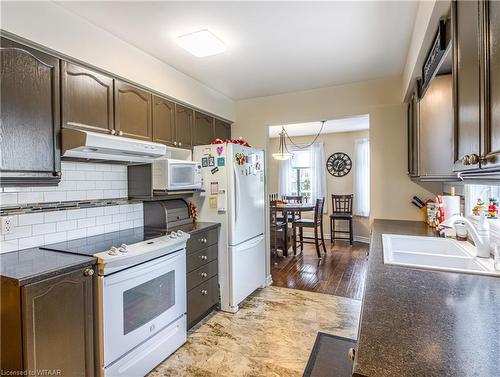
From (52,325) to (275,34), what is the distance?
230 centimetres

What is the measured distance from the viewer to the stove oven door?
1.71 m

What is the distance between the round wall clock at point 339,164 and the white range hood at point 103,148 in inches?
195

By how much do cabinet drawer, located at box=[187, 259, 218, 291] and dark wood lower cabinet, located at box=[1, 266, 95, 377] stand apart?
0.94 metres

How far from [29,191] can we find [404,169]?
3.24 meters

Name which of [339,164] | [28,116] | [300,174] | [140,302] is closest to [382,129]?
[140,302]

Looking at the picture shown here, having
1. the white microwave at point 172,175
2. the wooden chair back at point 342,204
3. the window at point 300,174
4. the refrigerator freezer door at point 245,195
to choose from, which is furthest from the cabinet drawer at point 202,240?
the window at point 300,174

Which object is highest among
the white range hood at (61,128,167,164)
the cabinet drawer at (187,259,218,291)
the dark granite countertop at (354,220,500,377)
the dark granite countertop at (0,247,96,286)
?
the white range hood at (61,128,167,164)

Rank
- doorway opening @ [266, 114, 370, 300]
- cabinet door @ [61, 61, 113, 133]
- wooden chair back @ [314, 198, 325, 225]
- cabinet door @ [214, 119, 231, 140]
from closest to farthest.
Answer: cabinet door @ [61, 61, 113, 133] → cabinet door @ [214, 119, 231, 140] → doorway opening @ [266, 114, 370, 300] → wooden chair back @ [314, 198, 325, 225]

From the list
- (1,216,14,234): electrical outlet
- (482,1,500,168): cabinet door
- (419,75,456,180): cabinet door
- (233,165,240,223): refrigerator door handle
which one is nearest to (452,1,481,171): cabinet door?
(482,1,500,168): cabinet door

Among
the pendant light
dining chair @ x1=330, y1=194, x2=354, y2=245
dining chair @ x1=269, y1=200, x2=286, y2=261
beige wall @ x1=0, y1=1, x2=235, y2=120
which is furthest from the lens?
dining chair @ x1=330, y1=194, x2=354, y2=245

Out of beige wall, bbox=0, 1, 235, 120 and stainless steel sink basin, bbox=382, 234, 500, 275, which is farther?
beige wall, bbox=0, 1, 235, 120

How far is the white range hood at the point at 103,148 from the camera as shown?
5.79 feet

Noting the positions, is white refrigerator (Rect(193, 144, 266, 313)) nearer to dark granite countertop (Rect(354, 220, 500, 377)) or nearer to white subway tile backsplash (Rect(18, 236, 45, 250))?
white subway tile backsplash (Rect(18, 236, 45, 250))

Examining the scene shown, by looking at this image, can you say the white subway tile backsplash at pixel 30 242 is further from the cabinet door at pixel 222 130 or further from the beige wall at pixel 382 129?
the beige wall at pixel 382 129
